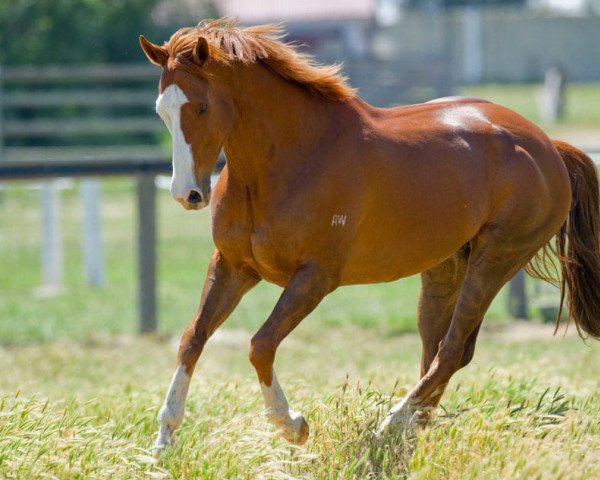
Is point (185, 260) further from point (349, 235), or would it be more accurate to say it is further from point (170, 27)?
point (170, 27)

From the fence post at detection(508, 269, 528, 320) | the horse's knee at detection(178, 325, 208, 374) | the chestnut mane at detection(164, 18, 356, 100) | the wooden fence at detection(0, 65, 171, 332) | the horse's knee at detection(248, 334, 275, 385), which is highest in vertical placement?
the chestnut mane at detection(164, 18, 356, 100)

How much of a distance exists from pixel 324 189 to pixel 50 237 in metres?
8.57

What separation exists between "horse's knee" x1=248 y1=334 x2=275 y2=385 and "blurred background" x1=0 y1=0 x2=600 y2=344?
6.43 feet

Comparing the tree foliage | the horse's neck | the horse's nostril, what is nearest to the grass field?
the horse's nostril

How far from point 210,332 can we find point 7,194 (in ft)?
51.8

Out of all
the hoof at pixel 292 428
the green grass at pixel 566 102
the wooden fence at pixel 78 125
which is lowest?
the green grass at pixel 566 102

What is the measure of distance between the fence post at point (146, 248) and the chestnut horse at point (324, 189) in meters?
5.09

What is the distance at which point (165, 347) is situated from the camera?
391 inches

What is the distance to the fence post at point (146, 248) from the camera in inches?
419

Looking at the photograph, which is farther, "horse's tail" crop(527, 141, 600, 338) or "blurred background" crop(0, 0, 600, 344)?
"blurred background" crop(0, 0, 600, 344)

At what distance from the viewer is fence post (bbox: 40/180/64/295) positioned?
13000 millimetres

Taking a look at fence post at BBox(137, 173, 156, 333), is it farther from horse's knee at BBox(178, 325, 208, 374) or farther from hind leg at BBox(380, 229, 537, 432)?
horse's knee at BBox(178, 325, 208, 374)

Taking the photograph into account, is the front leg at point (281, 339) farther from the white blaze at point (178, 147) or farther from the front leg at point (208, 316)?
the white blaze at point (178, 147)

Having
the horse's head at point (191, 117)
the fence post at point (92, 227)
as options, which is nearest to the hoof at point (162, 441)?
the horse's head at point (191, 117)
